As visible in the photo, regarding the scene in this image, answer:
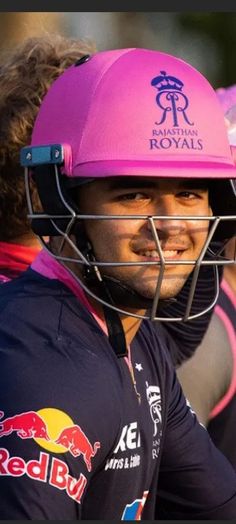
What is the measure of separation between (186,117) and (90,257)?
407 millimetres

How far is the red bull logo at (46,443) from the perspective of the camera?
7.02 feet

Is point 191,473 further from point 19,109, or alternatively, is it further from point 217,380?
point 19,109

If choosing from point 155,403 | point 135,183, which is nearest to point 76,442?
point 155,403

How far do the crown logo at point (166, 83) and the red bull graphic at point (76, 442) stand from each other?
0.86m

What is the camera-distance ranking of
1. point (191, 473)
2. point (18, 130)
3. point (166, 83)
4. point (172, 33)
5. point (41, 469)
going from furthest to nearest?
point (172, 33), point (18, 130), point (191, 473), point (166, 83), point (41, 469)

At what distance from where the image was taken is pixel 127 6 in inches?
140

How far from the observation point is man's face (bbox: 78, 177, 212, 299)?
2.49m

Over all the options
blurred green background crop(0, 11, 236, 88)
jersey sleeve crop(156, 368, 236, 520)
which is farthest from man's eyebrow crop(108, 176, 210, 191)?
blurred green background crop(0, 11, 236, 88)

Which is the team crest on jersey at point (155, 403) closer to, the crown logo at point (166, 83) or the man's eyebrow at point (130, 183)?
the man's eyebrow at point (130, 183)

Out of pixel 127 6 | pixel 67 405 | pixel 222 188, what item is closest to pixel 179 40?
pixel 127 6

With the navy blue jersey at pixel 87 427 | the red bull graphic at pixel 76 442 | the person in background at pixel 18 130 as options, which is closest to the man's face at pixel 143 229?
the navy blue jersey at pixel 87 427

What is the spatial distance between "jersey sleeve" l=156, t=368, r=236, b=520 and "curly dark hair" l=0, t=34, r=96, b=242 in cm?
83

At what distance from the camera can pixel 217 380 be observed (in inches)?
139

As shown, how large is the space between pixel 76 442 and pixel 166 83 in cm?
90
